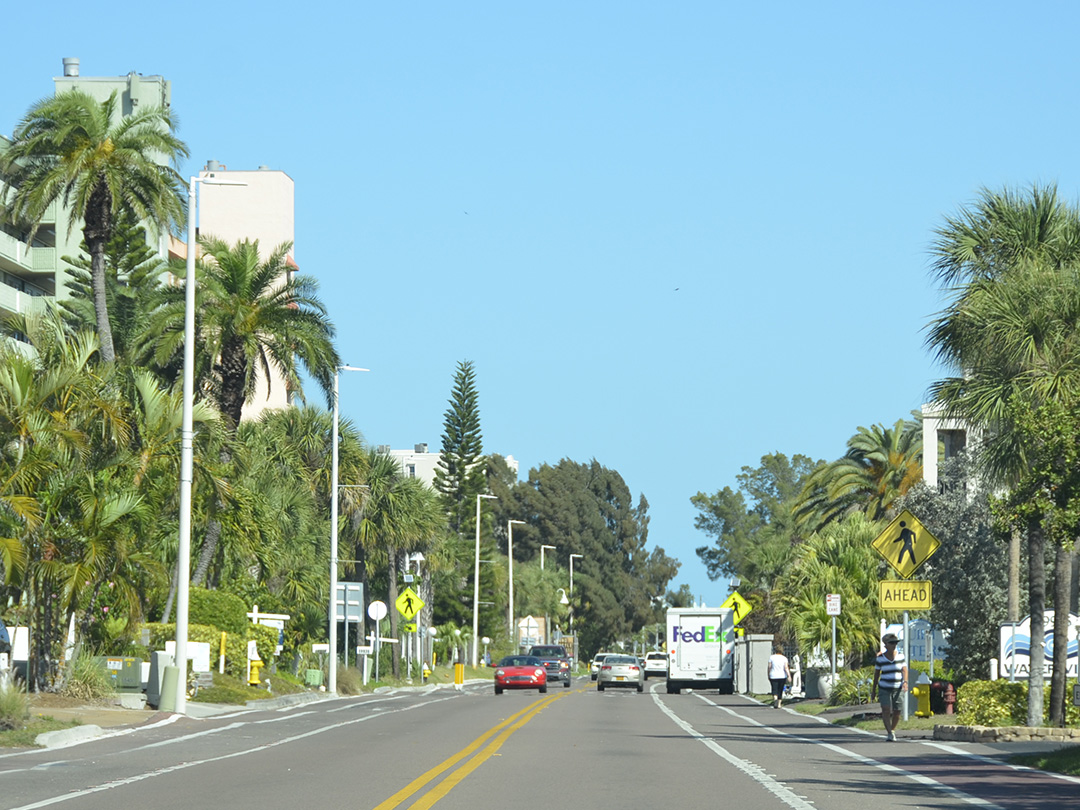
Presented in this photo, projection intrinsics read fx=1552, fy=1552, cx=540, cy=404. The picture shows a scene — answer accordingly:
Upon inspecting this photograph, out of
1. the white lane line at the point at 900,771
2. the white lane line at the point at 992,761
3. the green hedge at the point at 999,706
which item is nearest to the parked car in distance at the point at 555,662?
the white lane line at the point at 900,771

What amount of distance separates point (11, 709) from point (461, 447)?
7019cm

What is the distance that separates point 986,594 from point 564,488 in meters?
90.9

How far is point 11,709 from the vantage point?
2088 cm

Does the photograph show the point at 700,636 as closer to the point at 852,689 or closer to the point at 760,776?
the point at 852,689

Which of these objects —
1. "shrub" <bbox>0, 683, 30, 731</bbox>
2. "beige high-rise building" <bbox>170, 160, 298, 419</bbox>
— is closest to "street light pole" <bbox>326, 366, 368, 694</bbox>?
"shrub" <bbox>0, 683, 30, 731</bbox>

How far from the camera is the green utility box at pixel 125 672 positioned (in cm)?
3041

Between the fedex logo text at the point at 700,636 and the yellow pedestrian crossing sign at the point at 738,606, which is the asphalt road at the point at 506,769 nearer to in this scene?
the yellow pedestrian crossing sign at the point at 738,606

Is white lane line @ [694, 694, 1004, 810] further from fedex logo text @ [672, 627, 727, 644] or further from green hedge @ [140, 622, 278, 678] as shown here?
fedex logo text @ [672, 627, 727, 644]

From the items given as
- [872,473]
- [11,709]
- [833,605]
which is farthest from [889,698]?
[872,473]

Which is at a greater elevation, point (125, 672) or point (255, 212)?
point (255, 212)

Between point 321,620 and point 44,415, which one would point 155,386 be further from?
point 321,620

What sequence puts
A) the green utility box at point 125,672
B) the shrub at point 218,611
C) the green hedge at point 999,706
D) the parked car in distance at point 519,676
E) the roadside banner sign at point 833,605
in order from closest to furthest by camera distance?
the green hedge at point 999,706
the green utility box at point 125,672
the roadside banner sign at point 833,605
the shrub at point 218,611
the parked car in distance at point 519,676

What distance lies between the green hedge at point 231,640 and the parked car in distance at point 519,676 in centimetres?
976

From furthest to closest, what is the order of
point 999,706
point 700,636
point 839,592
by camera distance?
1. point 700,636
2. point 839,592
3. point 999,706
